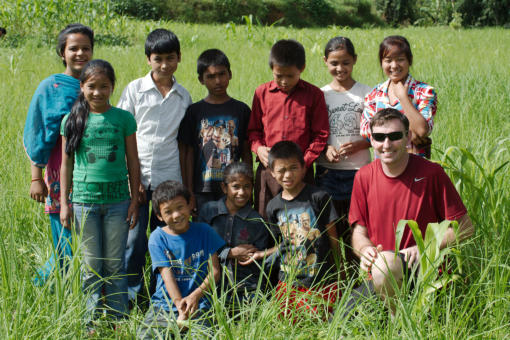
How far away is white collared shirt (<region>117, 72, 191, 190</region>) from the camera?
10.3 ft

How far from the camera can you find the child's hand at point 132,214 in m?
2.84

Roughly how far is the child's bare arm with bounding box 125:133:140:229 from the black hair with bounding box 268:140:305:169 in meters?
0.77

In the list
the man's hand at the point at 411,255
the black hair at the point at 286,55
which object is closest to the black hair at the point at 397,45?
the black hair at the point at 286,55

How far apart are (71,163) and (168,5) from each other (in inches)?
1069

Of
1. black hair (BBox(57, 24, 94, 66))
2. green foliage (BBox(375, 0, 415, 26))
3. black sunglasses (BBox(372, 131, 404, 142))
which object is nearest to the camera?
black sunglasses (BBox(372, 131, 404, 142))

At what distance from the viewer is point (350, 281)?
8.71 ft

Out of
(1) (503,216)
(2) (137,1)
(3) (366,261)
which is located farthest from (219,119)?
(2) (137,1)

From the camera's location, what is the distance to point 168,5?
2800cm

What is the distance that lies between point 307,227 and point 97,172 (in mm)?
1194

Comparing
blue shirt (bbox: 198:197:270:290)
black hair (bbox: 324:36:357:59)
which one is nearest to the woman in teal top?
blue shirt (bbox: 198:197:270:290)

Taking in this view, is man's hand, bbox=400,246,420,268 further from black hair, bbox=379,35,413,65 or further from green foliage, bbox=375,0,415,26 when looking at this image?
green foliage, bbox=375,0,415,26

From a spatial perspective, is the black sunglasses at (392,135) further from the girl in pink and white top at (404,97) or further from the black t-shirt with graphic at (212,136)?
the black t-shirt with graphic at (212,136)

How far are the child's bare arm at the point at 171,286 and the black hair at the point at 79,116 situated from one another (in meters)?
0.82

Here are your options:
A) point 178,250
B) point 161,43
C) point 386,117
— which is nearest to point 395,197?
point 386,117
